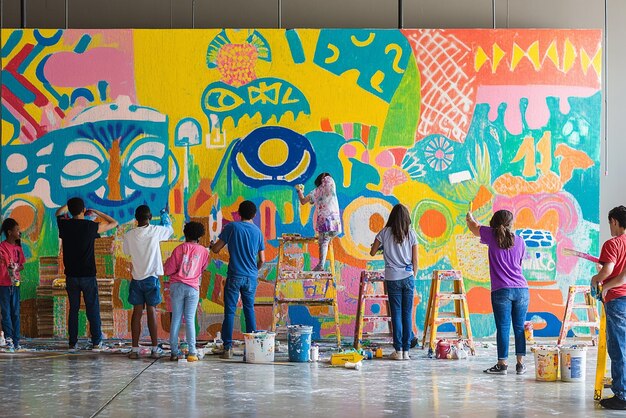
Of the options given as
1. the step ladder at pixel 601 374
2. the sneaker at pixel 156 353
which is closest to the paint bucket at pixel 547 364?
the step ladder at pixel 601 374

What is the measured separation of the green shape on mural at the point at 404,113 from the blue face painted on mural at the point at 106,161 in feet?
9.24

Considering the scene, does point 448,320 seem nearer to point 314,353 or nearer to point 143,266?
point 314,353

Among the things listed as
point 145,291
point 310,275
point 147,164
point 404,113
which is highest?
point 404,113

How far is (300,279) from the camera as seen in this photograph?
10.0 metres

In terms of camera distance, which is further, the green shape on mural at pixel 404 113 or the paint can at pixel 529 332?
the green shape on mural at pixel 404 113

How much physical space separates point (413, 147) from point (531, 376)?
393 centimetres

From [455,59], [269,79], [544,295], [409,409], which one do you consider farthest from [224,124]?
[409,409]

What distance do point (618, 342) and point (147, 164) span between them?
6590mm

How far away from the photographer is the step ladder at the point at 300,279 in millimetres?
9961

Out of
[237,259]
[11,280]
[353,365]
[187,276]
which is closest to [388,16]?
[237,259]

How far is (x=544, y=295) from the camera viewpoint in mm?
11062

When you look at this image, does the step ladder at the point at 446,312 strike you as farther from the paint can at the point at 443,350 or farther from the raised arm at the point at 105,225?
the raised arm at the point at 105,225

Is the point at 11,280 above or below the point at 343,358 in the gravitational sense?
above

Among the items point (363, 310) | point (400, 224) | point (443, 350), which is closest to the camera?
point (400, 224)
